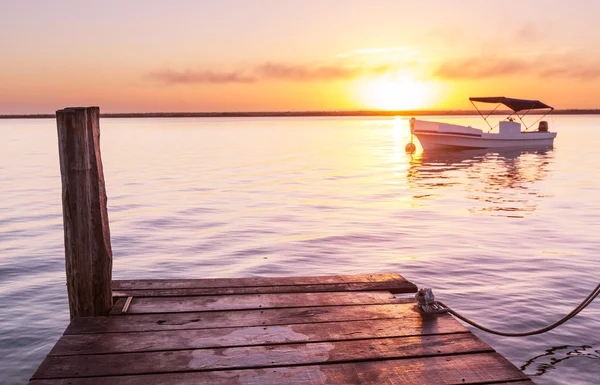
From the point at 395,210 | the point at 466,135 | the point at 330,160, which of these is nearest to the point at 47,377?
the point at 395,210

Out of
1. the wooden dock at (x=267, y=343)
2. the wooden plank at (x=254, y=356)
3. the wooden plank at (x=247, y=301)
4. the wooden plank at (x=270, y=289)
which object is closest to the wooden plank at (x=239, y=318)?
the wooden dock at (x=267, y=343)

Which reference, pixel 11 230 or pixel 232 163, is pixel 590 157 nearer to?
pixel 232 163

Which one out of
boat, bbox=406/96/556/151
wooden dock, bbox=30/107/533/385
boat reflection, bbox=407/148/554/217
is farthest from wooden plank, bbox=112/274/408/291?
boat, bbox=406/96/556/151

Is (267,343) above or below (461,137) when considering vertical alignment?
below

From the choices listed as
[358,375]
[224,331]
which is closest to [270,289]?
[224,331]

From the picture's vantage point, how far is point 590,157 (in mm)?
36469

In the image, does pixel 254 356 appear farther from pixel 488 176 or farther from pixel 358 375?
pixel 488 176

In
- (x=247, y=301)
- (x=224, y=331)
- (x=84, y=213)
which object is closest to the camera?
(x=224, y=331)

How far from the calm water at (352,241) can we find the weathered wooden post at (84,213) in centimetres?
178

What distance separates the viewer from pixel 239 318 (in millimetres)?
4992

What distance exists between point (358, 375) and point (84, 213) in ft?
9.34

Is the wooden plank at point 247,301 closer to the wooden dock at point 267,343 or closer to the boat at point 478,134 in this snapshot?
the wooden dock at point 267,343

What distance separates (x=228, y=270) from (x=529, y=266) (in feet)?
18.6

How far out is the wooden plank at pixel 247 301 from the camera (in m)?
5.27
